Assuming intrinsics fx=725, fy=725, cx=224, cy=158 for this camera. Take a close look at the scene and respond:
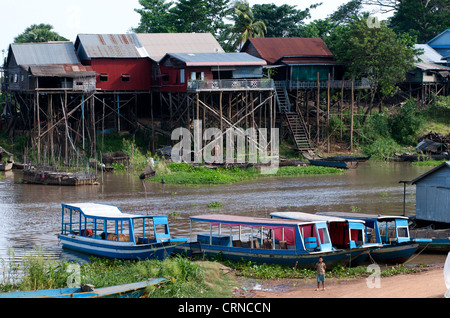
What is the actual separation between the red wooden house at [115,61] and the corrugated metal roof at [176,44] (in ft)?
3.20

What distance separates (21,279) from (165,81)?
98.4 feet

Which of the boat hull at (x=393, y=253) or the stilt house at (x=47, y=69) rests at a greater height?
the stilt house at (x=47, y=69)

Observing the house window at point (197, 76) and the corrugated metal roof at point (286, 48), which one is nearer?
the house window at point (197, 76)

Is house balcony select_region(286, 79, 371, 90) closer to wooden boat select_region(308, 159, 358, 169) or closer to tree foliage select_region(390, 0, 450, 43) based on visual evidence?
wooden boat select_region(308, 159, 358, 169)

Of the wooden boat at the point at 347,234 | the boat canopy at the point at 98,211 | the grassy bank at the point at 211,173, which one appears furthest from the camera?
the grassy bank at the point at 211,173

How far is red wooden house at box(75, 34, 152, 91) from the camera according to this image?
49312 millimetres

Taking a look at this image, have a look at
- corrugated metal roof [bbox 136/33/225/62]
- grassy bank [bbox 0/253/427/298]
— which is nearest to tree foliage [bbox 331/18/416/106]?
corrugated metal roof [bbox 136/33/225/62]

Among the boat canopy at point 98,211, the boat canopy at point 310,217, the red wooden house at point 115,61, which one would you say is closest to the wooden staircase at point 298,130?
the red wooden house at point 115,61

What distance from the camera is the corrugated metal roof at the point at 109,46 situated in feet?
162

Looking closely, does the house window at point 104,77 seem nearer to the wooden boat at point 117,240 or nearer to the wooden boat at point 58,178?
the wooden boat at point 58,178

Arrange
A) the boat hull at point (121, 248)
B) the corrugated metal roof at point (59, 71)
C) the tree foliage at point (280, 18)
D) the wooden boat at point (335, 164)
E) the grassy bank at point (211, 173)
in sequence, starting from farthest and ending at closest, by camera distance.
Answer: the tree foliage at point (280, 18) < the wooden boat at point (335, 164) < the corrugated metal roof at point (59, 71) < the grassy bank at point (211, 173) < the boat hull at point (121, 248)

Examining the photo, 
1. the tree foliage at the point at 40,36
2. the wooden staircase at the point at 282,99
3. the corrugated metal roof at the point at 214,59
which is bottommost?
the wooden staircase at the point at 282,99
